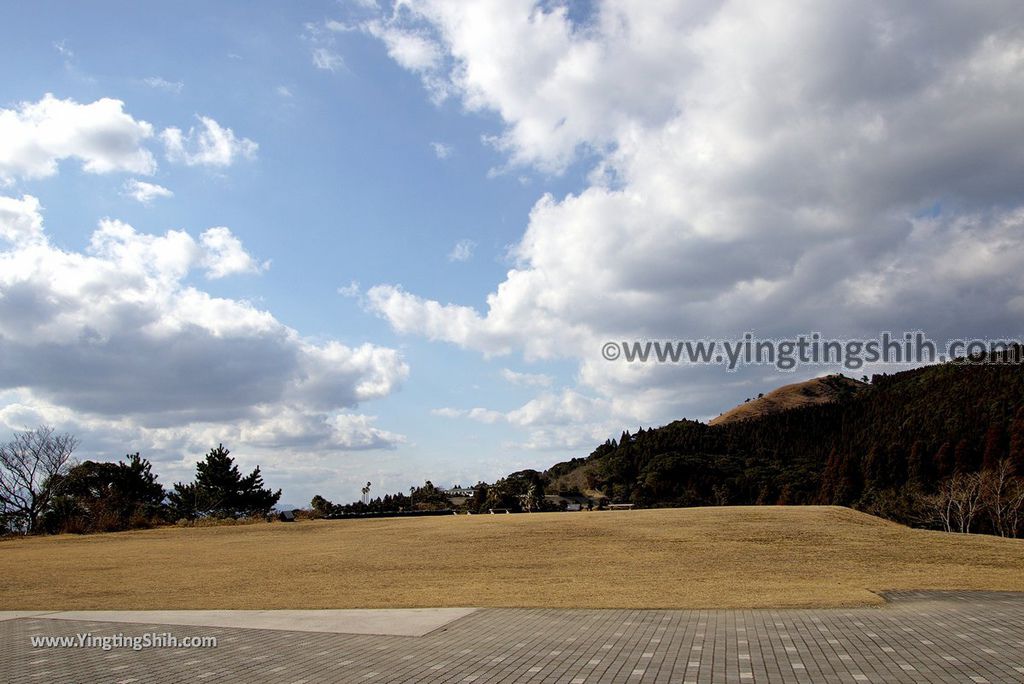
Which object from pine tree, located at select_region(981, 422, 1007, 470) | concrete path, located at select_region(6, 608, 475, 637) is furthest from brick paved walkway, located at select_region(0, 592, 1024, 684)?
pine tree, located at select_region(981, 422, 1007, 470)

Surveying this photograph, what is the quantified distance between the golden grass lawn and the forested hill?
48.8m

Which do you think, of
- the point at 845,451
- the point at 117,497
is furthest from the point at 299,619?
the point at 845,451

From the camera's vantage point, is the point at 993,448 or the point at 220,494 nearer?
the point at 220,494

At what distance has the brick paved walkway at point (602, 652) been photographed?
8.09 metres

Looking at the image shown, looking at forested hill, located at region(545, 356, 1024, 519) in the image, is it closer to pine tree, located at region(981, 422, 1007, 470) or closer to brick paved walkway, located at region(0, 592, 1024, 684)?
pine tree, located at region(981, 422, 1007, 470)

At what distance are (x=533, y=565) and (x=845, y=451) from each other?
94.7m

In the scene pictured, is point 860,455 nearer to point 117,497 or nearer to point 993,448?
point 993,448

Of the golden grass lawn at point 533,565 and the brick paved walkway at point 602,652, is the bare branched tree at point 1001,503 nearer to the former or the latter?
the golden grass lawn at point 533,565

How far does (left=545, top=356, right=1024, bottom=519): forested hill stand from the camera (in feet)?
266

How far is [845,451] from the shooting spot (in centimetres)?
10206

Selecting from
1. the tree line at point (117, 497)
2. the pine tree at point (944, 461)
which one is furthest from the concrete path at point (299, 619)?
the pine tree at point (944, 461)

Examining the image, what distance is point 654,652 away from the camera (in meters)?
9.20

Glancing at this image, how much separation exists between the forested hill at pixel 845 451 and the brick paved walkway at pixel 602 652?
216 ft

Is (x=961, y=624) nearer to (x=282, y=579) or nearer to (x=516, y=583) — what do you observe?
(x=516, y=583)
